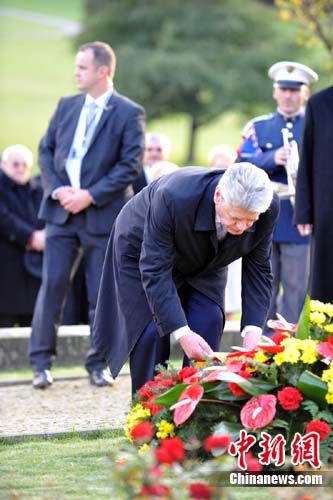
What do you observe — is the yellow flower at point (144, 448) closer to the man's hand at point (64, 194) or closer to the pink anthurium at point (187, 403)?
the pink anthurium at point (187, 403)

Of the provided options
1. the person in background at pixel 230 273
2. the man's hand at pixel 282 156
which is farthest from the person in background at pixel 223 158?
the man's hand at pixel 282 156

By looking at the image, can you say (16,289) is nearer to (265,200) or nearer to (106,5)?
(265,200)

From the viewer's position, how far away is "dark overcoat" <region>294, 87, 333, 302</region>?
8734 mm

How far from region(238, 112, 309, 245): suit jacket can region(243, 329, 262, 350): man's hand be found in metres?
3.02

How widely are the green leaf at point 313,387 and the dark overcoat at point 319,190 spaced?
9.64 ft

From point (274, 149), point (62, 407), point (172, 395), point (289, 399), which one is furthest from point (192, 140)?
point (289, 399)

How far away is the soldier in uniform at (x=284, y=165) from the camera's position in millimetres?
9758

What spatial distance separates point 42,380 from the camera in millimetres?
9250

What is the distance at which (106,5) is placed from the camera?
140 ft

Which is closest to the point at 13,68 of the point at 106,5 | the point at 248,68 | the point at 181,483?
the point at 106,5

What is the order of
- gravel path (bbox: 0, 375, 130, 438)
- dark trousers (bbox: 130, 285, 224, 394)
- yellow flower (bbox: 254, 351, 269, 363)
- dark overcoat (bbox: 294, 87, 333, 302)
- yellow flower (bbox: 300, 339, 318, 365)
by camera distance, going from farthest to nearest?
dark overcoat (bbox: 294, 87, 333, 302)
gravel path (bbox: 0, 375, 130, 438)
dark trousers (bbox: 130, 285, 224, 394)
yellow flower (bbox: 254, 351, 269, 363)
yellow flower (bbox: 300, 339, 318, 365)

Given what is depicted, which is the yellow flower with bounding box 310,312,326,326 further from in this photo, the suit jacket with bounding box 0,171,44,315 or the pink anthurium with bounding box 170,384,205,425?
the suit jacket with bounding box 0,171,44,315

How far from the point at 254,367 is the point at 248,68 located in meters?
33.1

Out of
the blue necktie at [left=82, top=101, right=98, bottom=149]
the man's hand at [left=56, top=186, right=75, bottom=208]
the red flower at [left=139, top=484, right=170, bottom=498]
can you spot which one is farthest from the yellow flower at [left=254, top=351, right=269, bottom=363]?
the blue necktie at [left=82, top=101, right=98, bottom=149]
